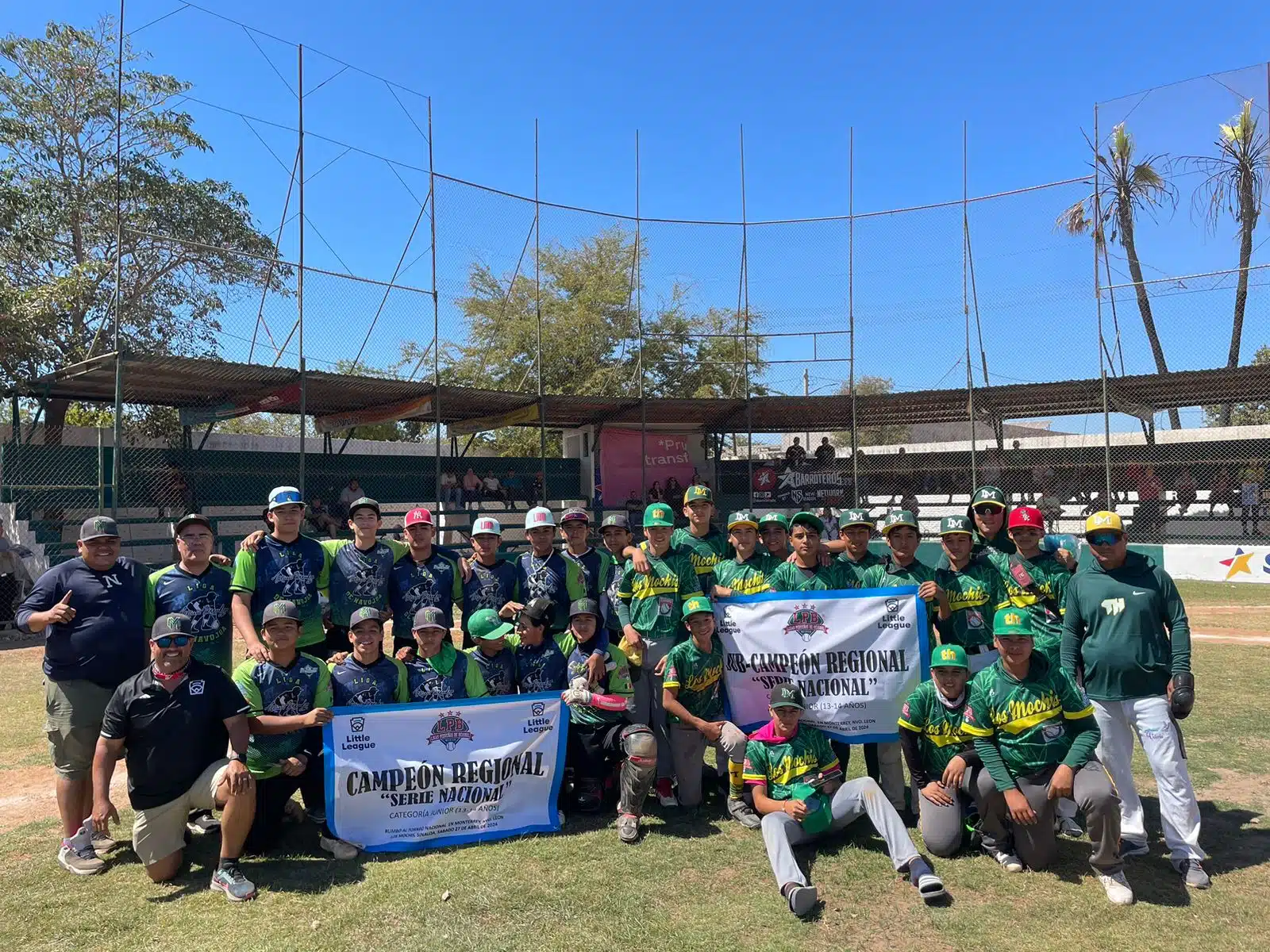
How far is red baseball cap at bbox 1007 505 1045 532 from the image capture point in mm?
5598

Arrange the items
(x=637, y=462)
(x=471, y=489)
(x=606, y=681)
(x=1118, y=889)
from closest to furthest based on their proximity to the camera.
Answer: (x=1118, y=889), (x=606, y=681), (x=471, y=489), (x=637, y=462)

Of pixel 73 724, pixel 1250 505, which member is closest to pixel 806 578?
pixel 73 724

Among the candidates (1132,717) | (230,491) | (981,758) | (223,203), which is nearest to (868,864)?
(981,758)

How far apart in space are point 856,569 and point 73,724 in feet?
17.4

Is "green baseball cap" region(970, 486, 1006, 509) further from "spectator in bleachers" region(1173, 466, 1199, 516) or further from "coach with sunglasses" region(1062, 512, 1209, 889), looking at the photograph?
"spectator in bleachers" region(1173, 466, 1199, 516)

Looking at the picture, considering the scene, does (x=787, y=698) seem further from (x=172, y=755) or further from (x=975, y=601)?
(x=172, y=755)

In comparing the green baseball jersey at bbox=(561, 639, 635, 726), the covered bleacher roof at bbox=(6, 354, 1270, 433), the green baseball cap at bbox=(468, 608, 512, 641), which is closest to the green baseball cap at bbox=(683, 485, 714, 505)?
the green baseball jersey at bbox=(561, 639, 635, 726)

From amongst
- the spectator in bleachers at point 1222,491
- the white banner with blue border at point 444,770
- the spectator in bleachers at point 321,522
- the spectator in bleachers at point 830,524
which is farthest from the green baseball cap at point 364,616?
the spectator in bleachers at point 1222,491

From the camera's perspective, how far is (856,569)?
6090 mm

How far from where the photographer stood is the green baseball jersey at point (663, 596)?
241 inches

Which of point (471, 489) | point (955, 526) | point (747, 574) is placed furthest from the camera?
point (471, 489)

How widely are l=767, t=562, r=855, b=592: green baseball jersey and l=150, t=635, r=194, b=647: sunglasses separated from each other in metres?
3.88

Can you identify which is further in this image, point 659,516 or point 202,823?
point 659,516

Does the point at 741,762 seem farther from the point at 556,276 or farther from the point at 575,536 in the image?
the point at 556,276
